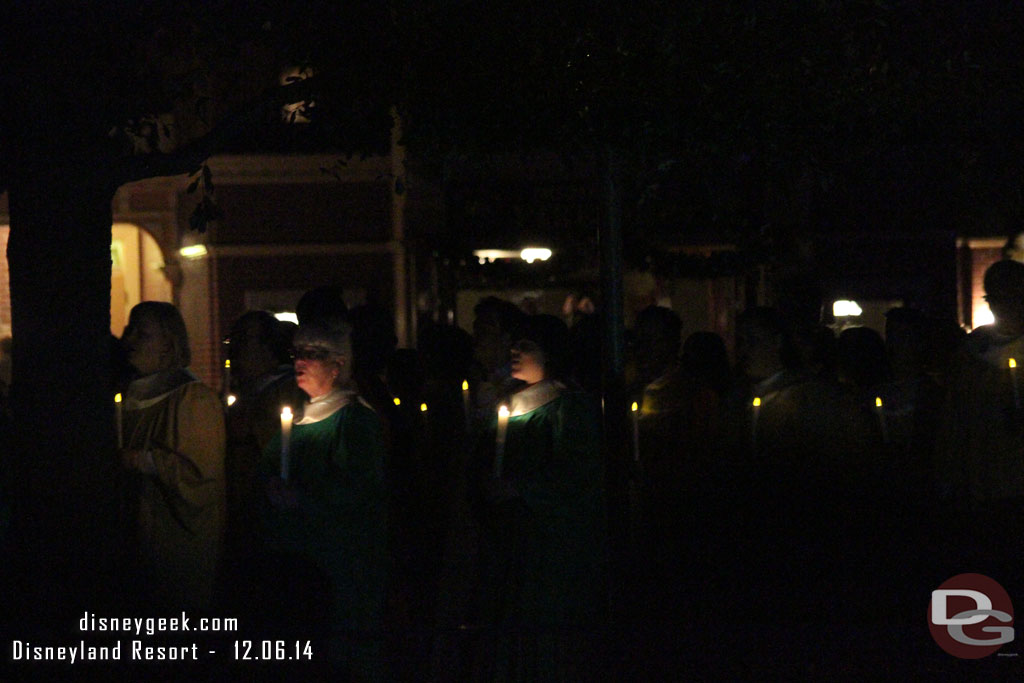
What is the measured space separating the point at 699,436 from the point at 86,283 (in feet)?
11.3

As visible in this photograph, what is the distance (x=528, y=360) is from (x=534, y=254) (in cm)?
931

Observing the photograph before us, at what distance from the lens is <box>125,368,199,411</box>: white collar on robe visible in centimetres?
612

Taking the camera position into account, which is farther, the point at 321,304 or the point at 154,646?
the point at 321,304

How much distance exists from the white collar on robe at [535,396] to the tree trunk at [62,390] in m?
1.69

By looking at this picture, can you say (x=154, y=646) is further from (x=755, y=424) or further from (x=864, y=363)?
(x=864, y=363)

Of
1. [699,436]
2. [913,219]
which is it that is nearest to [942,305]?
[913,219]

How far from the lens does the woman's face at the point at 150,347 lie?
20.1 ft

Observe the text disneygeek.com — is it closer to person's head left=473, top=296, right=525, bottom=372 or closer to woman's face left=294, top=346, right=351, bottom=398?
woman's face left=294, top=346, right=351, bottom=398

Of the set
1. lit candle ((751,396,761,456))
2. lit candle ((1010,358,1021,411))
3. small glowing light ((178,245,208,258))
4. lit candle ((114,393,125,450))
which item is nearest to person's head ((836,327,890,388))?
lit candle ((751,396,761,456))

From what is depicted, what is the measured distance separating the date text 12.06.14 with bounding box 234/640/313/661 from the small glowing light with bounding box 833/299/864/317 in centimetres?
1699

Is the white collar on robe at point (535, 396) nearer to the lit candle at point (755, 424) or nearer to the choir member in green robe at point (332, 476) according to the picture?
the choir member in green robe at point (332, 476)

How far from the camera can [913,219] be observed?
22.1 m

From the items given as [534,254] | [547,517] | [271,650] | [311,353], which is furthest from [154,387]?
[534,254]

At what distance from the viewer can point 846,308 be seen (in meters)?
21.7
